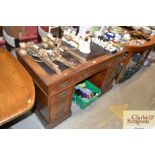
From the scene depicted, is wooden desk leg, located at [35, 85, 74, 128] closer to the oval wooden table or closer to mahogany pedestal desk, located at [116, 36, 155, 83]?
the oval wooden table

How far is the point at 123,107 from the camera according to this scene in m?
2.10

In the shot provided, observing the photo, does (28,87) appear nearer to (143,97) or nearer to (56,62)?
(56,62)

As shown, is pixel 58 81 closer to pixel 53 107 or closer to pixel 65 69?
pixel 65 69

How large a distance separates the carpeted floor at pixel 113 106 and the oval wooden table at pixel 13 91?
83cm

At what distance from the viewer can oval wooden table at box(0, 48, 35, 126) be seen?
825 mm

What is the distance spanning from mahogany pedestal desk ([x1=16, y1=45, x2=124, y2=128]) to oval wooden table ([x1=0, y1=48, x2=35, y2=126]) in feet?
0.72

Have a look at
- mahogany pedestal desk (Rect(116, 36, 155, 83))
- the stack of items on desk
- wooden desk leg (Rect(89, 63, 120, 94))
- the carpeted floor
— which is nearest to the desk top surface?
the stack of items on desk

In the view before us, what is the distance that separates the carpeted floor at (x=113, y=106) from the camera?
178cm

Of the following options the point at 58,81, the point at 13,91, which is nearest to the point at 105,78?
the point at 58,81

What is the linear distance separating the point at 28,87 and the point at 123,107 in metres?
1.50

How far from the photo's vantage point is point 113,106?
6.86 feet
